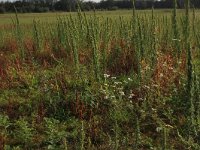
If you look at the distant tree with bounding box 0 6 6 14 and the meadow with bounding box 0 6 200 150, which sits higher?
the distant tree with bounding box 0 6 6 14

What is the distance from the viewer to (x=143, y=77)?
200 inches

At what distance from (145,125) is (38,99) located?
1.88m

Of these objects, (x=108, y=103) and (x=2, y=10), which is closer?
(x=108, y=103)

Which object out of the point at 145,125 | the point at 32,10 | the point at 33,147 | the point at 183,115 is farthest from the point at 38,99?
the point at 32,10

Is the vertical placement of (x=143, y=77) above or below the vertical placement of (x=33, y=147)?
above

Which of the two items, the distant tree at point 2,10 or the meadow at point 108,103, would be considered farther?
the distant tree at point 2,10

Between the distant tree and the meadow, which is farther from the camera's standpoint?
the distant tree

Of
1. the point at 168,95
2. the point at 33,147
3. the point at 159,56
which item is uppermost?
the point at 159,56

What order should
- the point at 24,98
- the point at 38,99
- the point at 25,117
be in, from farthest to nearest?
the point at 24,98 < the point at 38,99 < the point at 25,117

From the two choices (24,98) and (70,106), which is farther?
(24,98)

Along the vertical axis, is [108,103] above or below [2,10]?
below

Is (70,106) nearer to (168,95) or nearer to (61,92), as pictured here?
(61,92)

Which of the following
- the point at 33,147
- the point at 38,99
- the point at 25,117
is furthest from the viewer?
the point at 38,99

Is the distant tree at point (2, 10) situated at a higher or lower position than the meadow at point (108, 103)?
higher
